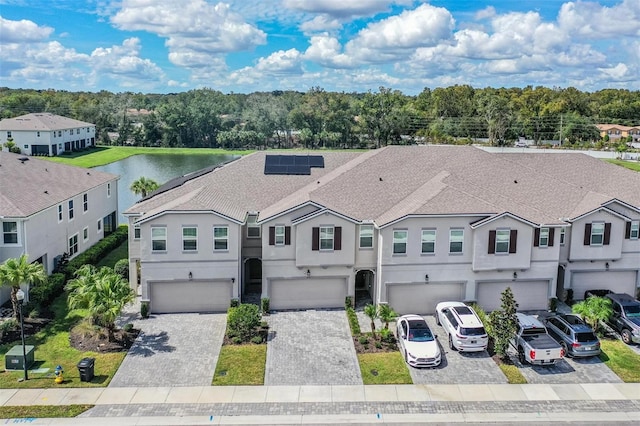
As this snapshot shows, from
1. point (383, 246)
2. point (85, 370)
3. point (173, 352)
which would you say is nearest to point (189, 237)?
point (173, 352)

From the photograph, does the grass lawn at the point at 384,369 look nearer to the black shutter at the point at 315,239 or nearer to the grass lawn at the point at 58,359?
the black shutter at the point at 315,239

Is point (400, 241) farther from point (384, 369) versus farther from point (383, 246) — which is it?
point (384, 369)

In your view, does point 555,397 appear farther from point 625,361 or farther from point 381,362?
point 381,362

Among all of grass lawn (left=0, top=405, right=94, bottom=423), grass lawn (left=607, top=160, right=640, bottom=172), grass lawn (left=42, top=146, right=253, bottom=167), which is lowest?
grass lawn (left=0, top=405, right=94, bottom=423)

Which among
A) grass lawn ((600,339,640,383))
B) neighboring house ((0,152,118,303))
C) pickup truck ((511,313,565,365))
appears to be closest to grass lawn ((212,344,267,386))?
pickup truck ((511,313,565,365))

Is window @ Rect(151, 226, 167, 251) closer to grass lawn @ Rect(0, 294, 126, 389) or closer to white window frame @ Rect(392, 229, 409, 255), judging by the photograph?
grass lawn @ Rect(0, 294, 126, 389)
